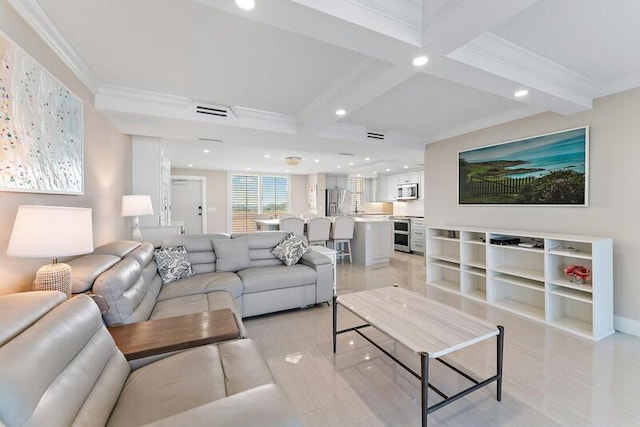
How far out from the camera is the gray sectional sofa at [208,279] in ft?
5.96

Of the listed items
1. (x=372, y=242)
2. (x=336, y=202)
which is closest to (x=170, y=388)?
(x=372, y=242)

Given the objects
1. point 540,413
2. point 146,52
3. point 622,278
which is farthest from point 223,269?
point 622,278

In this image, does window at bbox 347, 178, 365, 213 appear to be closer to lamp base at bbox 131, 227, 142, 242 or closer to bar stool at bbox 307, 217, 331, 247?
bar stool at bbox 307, 217, 331, 247

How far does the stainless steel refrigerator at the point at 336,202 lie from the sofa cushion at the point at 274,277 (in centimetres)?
554

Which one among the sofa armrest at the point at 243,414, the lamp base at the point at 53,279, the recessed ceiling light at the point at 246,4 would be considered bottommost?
the sofa armrest at the point at 243,414

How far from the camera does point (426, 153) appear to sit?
4734mm

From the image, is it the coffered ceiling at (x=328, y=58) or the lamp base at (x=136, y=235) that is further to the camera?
the lamp base at (x=136, y=235)

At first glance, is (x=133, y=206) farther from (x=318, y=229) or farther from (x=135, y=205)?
(x=318, y=229)

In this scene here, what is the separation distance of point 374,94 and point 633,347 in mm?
3178

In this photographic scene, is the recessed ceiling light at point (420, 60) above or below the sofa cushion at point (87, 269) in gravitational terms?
above

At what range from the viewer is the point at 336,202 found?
895 cm

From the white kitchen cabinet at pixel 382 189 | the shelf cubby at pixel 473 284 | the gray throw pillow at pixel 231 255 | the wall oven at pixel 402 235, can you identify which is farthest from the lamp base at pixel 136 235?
the white kitchen cabinet at pixel 382 189

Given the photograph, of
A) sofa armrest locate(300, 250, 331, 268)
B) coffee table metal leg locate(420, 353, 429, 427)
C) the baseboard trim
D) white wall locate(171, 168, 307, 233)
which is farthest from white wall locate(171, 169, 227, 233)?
the baseboard trim

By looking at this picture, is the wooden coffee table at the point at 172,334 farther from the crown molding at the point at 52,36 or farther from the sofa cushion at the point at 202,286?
the crown molding at the point at 52,36
